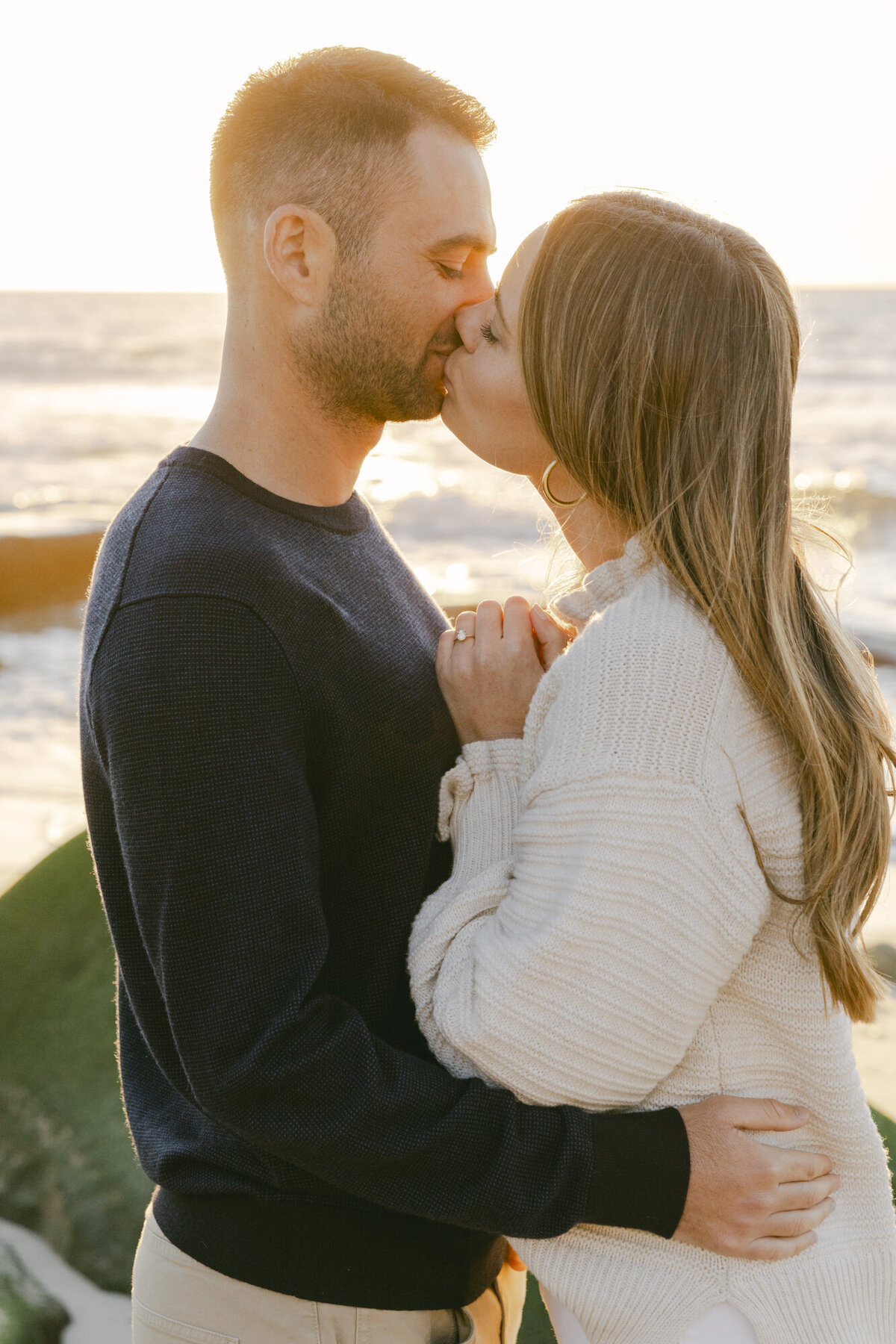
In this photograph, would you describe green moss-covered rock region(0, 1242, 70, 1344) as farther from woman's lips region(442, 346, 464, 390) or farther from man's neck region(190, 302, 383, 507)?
woman's lips region(442, 346, 464, 390)

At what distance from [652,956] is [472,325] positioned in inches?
50.0

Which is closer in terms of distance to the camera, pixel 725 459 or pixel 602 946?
pixel 602 946

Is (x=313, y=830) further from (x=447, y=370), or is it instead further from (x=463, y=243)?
(x=463, y=243)

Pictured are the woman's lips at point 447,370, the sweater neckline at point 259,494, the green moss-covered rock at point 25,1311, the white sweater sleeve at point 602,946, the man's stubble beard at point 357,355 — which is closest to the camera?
the white sweater sleeve at point 602,946

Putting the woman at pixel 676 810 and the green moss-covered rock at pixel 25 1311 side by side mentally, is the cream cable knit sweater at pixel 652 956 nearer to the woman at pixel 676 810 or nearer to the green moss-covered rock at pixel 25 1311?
the woman at pixel 676 810

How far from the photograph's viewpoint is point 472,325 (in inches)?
88.5

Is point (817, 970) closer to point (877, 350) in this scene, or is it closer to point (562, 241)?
point (562, 241)

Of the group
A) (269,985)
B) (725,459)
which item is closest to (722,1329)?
(269,985)

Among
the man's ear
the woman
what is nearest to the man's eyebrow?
the man's ear

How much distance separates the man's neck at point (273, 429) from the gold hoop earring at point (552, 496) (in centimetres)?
41

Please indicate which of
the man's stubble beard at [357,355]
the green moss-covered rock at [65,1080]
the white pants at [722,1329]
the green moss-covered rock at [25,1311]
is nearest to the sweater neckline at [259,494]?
the man's stubble beard at [357,355]

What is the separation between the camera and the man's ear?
2.14 m

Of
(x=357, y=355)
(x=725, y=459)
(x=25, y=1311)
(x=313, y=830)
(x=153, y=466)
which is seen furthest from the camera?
(x=153, y=466)

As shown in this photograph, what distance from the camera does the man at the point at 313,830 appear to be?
5.29 feet
